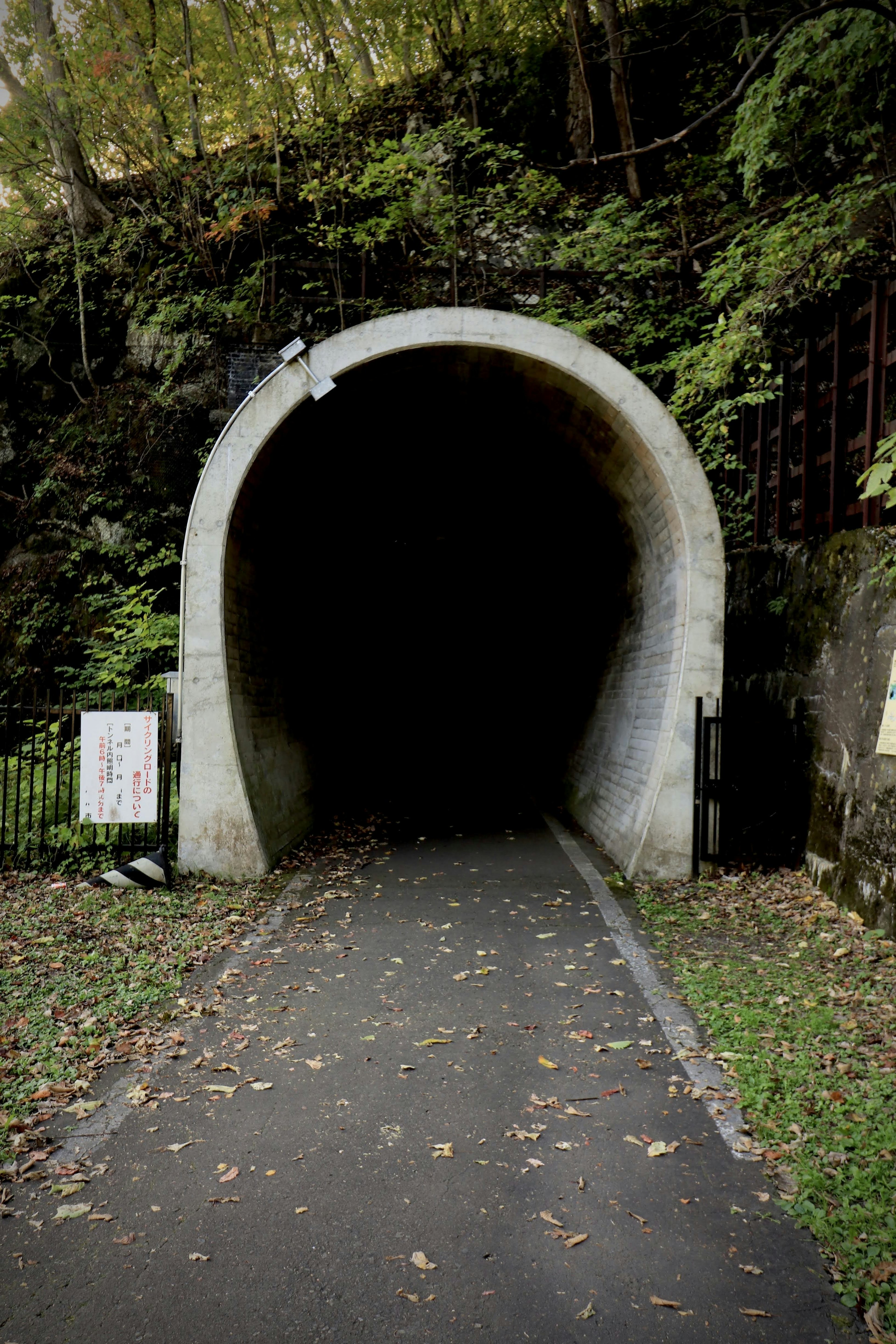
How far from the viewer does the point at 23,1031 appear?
16.2ft

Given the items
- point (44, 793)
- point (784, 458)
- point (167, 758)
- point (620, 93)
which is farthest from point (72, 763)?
point (620, 93)

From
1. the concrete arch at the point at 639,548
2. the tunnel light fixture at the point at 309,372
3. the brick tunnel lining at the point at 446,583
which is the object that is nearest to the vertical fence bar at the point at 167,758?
the concrete arch at the point at 639,548

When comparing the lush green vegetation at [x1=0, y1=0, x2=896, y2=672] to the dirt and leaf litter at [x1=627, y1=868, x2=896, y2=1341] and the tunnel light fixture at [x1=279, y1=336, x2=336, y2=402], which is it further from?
the dirt and leaf litter at [x1=627, y1=868, x2=896, y2=1341]

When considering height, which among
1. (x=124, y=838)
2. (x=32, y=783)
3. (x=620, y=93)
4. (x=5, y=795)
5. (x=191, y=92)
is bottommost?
(x=124, y=838)

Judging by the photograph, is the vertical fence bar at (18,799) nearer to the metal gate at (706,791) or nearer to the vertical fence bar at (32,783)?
the vertical fence bar at (32,783)

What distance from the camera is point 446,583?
20.6 meters

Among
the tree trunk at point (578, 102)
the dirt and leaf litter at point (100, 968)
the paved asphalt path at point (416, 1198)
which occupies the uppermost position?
the tree trunk at point (578, 102)

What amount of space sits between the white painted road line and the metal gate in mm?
1077

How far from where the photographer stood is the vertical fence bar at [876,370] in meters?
7.45

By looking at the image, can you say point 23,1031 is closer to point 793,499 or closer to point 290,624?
point 290,624

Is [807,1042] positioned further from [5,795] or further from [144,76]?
[144,76]

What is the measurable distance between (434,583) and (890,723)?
14.5 m

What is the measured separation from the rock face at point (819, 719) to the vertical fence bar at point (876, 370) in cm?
81

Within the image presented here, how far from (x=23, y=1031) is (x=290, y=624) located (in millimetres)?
7008
